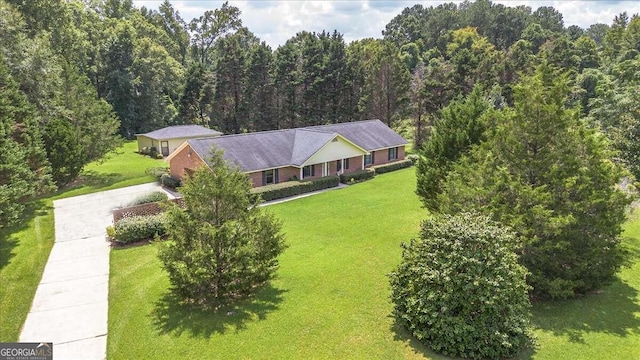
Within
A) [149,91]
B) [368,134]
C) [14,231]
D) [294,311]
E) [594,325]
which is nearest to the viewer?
[594,325]

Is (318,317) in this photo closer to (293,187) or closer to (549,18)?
(293,187)

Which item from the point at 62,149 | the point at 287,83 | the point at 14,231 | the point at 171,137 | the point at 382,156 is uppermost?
the point at 287,83

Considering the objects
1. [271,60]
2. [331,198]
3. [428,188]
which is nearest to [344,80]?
[271,60]

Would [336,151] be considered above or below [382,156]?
above

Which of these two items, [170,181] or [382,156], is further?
[382,156]

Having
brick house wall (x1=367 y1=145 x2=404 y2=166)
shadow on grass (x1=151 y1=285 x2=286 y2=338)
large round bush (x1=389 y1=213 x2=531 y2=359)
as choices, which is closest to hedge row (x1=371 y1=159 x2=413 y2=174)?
brick house wall (x1=367 y1=145 x2=404 y2=166)

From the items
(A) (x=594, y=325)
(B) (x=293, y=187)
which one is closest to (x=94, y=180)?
(B) (x=293, y=187)

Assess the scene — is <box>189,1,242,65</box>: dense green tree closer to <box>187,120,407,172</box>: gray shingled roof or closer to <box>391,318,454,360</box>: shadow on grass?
<box>187,120,407,172</box>: gray shingled roof
